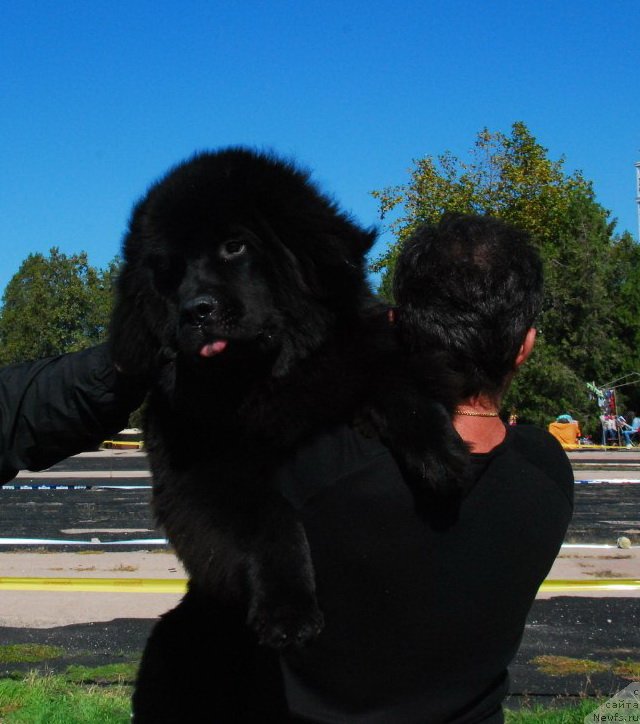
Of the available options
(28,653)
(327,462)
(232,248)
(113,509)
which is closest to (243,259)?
(232,248)

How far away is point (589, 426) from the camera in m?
34.0

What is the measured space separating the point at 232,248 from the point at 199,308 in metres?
0.33

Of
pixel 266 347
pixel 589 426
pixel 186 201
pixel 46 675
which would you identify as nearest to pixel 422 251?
pixel 266 347

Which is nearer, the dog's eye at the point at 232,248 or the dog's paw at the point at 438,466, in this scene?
the dog's paw at the point at 438,466

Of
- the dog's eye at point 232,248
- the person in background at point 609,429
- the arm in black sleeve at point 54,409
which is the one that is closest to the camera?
the arm in black sleeve at point 54,409

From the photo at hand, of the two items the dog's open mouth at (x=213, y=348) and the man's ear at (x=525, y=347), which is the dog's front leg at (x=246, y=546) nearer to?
the dog's open mouth at (x=213, y=348)

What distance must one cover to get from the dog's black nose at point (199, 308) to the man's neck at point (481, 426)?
770mm

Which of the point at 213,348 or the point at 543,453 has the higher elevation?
the point at 213,348

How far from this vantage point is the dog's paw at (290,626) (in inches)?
77.3

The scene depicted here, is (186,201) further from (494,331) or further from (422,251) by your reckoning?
(494,331)

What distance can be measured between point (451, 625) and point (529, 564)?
0.23m

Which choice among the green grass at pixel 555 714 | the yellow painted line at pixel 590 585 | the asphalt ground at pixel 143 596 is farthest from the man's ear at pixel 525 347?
the yellow painted line at pixel 590 585

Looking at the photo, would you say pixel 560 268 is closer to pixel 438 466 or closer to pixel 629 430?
pixel 629 430

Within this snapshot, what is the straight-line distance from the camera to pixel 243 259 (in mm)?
2811
